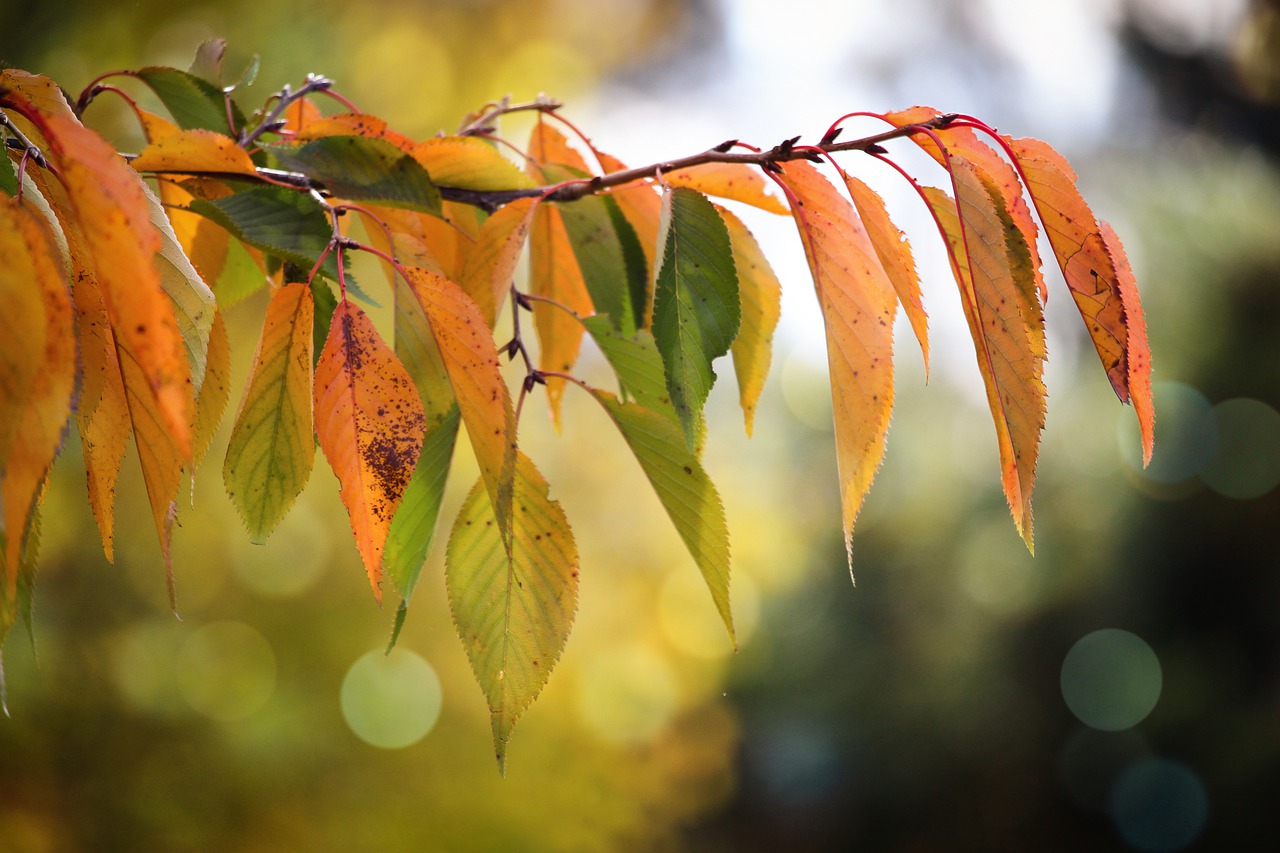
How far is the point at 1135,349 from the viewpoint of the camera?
0.60 feet

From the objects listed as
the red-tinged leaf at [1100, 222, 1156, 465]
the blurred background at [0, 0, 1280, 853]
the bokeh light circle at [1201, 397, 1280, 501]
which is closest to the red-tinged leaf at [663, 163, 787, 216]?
the red-tinged leaf at [1100, 222, 1156, 465]

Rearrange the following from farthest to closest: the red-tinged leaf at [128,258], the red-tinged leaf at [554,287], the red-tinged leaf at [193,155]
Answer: the red-tinged leaf at [554,287], the red-tinged leaf at [193,155], the red-tinged leaf at [128,258]

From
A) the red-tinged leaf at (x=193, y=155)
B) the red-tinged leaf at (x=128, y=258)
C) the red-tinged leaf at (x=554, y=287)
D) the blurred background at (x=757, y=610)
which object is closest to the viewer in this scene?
the red-tinged leaf at (x=128, y=258)

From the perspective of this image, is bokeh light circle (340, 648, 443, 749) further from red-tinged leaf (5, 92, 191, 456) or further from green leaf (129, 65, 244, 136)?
red-tinged leaf (5, 92, 191, 456)

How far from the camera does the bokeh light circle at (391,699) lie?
2.76 metres

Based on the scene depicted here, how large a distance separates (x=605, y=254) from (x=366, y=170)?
0.08m

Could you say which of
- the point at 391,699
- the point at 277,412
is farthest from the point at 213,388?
the point at 391,699

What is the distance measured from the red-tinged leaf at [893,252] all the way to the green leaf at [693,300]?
34 millimetres

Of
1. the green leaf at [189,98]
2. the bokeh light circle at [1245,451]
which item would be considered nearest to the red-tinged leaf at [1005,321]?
the green leaf at [189,98]

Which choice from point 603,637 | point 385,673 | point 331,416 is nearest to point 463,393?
point 331,416

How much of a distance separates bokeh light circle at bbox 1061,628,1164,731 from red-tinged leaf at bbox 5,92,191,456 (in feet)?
11.0

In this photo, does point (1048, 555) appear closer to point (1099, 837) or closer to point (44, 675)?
point (1099, 837)

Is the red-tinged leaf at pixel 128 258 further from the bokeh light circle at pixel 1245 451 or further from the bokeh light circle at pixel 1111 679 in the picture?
the bokeh light circle at pixel 1111 679

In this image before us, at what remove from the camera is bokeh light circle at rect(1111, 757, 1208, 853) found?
2.82m
